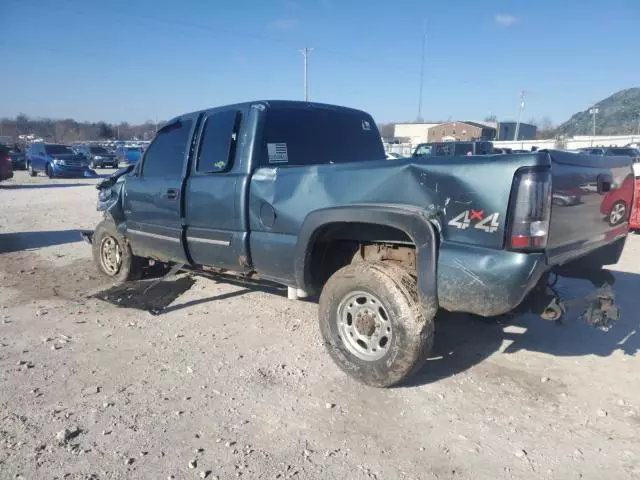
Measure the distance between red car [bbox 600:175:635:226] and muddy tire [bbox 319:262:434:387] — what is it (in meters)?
1.52

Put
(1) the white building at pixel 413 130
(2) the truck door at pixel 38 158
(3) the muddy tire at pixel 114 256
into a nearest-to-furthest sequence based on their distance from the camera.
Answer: (3) the muddy tire at pixel 114 256 < (2) the truck door at pixel 38 158 < (1) the white building at pixel 413 130

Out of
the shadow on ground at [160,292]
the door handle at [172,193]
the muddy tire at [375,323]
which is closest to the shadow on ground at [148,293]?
the shadow on ground at [160,292]

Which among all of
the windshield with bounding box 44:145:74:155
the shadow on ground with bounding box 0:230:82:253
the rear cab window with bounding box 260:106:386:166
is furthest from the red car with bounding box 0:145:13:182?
the windshield with bounding box 44:145:74:155

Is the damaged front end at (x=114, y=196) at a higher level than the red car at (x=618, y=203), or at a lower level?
lower

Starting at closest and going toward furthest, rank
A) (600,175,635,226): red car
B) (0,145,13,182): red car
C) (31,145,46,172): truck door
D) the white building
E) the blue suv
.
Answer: (600,175,635,226): red car, (0,145,13,182): red car, the blue suv, (31,145,46,172): truck door, the white building

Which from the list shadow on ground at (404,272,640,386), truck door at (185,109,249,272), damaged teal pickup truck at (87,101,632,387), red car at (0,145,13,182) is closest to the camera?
damaged teal pickup truck at (87,101,632,387)

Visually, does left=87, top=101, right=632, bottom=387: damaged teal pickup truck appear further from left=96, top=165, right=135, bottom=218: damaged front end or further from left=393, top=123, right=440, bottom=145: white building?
left=393, top=123, right=440, bottom=145: white building

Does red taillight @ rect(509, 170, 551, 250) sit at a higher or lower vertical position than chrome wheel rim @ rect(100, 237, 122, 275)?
higher

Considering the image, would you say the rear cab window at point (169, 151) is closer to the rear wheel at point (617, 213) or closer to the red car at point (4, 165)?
the rear wheel at point (617, 213)

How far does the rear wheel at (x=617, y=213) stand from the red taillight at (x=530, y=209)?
50.3 inches

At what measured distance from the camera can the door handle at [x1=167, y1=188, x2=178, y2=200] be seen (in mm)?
4750

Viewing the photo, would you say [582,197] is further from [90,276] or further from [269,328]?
[90,276]

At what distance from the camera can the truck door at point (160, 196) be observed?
4824 mm

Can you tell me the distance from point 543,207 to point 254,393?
2.16m
